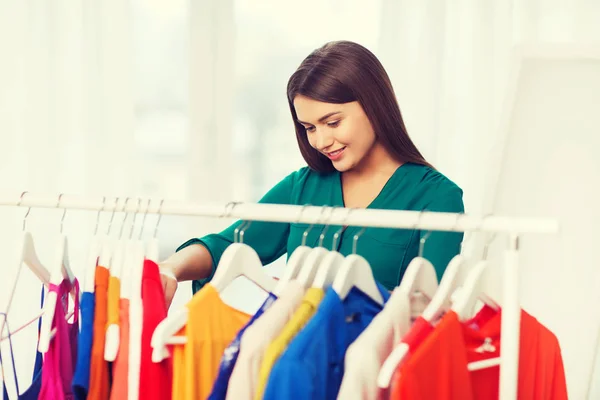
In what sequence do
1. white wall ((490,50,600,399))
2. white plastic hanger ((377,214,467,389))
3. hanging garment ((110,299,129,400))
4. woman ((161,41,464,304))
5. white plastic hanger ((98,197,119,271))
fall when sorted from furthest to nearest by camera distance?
white wall ((490,50,600,399))
woman ((161,41,464,304))
white plastic hanger ((98,197,119,271))
hanging garment ((110,299,129,400))
white plastic hanger ((377,214,467,389))

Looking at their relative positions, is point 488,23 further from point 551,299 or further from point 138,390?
point 138,390

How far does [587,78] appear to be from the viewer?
2434 mm

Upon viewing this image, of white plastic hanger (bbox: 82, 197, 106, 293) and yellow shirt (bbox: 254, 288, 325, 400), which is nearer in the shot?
yellow shirt (bbox: 254, 288, 325, 400)

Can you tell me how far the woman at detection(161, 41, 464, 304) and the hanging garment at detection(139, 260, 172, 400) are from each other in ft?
0.89

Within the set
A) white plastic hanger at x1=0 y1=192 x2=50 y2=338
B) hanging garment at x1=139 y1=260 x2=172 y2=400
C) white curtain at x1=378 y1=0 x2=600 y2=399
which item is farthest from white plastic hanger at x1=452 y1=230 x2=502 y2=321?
white curtain at x1=378 y1=0 x2=600 y2=399

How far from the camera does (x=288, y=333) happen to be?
3.95 ft

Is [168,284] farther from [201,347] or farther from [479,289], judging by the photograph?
[479,289]

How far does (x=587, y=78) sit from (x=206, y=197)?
1.47 meters

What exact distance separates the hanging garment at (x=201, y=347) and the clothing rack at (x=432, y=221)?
17 cm

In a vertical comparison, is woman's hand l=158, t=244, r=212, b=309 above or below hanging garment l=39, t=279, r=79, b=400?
above

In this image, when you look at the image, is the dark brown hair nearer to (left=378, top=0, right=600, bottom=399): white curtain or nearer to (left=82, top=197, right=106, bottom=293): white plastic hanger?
(left=82, top=197, right=106, bottom=293): white plastic hanger

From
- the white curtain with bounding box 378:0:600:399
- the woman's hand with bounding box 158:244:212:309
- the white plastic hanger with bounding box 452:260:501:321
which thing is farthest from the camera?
the white curtain with bounding box 378:0:600:399

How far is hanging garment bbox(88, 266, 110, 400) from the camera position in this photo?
136 cm

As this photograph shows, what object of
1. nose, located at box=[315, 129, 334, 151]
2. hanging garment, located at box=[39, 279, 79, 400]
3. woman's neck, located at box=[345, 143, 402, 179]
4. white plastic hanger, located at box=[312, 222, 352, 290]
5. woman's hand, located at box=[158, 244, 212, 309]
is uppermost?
nose, located at box=[315, 129, 334, 151]
